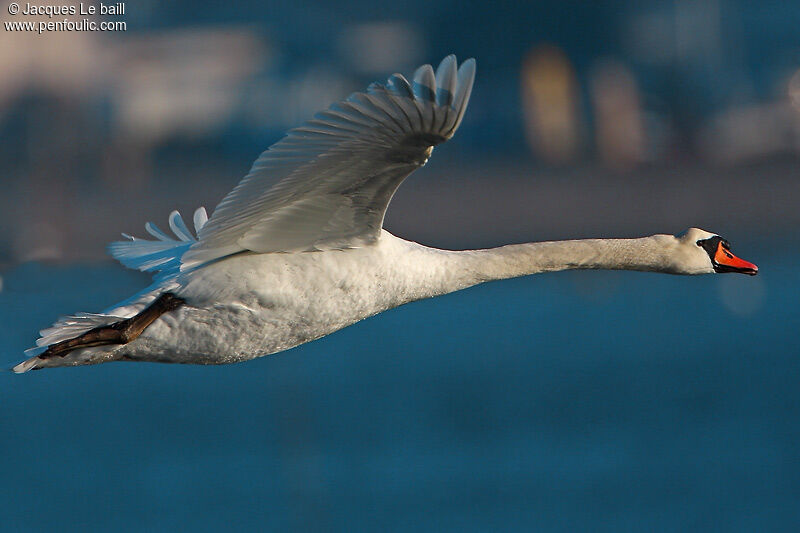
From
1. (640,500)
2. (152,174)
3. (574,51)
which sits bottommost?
(640,500)

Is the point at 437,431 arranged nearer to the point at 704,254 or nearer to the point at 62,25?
the point at 704,254

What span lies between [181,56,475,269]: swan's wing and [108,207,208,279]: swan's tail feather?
91cm

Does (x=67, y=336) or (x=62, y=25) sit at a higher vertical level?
(x=62, y=25)

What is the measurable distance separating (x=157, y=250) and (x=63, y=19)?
1139 inches

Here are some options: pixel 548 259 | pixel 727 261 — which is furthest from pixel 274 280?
pixel 727 261

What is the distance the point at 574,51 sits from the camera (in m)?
38.8

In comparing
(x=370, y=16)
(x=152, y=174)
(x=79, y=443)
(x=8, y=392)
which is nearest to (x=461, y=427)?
(x=79, y=443)

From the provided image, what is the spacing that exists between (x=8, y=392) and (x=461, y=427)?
5.10m

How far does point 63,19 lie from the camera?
1391 inches

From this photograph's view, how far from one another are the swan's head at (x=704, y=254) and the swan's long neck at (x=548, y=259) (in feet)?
0.23

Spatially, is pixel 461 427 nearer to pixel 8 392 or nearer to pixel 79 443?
pixel 79 443

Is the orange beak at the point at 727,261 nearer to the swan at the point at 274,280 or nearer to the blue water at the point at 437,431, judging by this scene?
the swan at the point at 274,280

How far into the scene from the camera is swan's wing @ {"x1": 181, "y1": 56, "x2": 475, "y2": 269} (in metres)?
5.73

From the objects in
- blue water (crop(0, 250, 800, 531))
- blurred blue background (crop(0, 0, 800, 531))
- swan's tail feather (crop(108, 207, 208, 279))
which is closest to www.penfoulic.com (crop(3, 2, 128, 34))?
blurred blue background (crop(0, 0, 800, 531))
